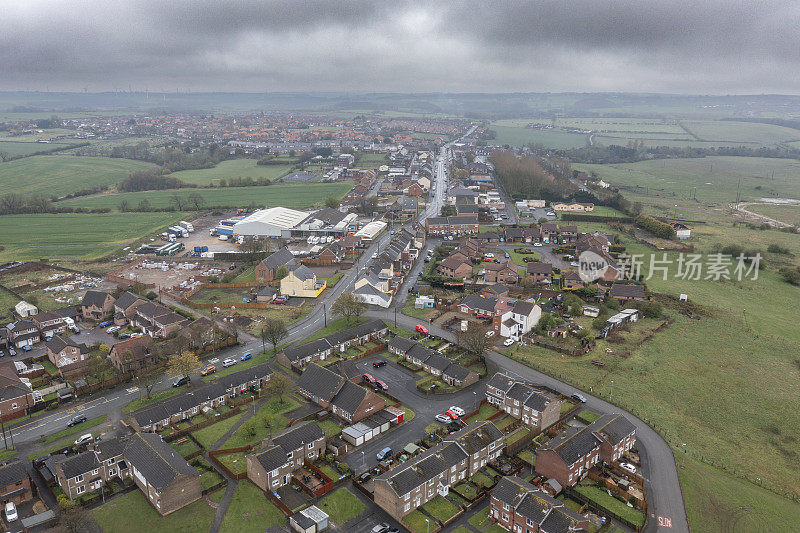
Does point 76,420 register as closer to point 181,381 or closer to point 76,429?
point 76,429

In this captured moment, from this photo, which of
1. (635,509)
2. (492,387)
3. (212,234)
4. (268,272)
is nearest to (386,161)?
(212,234)

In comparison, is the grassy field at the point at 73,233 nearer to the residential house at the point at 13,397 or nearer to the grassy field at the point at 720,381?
the residential house at the point at 13,397

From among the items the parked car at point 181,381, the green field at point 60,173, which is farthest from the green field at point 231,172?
the parked car at point 181,381

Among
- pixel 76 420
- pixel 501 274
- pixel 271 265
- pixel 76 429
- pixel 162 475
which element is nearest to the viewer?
pixel 162 475

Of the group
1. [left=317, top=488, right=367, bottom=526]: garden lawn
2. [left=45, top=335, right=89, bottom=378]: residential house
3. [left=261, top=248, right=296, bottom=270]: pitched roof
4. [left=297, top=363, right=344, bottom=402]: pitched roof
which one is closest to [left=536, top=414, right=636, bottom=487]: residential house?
[left=317, top=488, right=367, bottom=526]: garden lawn

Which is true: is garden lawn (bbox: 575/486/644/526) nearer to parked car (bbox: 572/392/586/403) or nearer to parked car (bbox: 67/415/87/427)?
parked car (bbox: 572/392/586/403)

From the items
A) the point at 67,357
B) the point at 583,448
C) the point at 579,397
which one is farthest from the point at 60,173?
the point at 583,448
